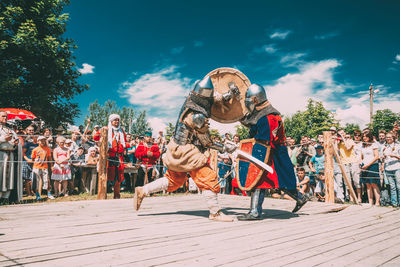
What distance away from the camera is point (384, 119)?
3212 cm

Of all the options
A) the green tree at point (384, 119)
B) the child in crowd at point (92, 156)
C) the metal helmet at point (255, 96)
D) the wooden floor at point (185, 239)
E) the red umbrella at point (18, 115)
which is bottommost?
the wooden floor at point (185, 239)

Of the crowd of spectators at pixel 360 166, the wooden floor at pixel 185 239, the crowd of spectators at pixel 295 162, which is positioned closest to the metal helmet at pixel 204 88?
the wooden floor at pixel 185 239

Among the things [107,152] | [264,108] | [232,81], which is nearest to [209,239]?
[264,108]

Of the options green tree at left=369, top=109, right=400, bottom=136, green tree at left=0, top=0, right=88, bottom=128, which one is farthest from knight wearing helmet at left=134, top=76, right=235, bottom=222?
green tree at left=369, top=109, right=400, bottom=136

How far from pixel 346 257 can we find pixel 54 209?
3.95 m

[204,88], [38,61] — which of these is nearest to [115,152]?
[204,88]

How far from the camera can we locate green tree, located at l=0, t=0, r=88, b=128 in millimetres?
14495

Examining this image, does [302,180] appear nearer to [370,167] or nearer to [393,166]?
[370,167]

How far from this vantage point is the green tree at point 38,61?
14495mm

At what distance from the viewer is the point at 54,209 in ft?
14.2

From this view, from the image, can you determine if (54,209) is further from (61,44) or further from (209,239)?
(61,44)

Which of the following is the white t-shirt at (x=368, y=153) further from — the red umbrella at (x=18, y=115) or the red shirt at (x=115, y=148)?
the red umbrella at (x=18, y=115)

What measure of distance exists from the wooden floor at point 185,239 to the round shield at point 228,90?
1.49m

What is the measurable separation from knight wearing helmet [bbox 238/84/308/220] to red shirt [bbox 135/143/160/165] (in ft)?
15.7
